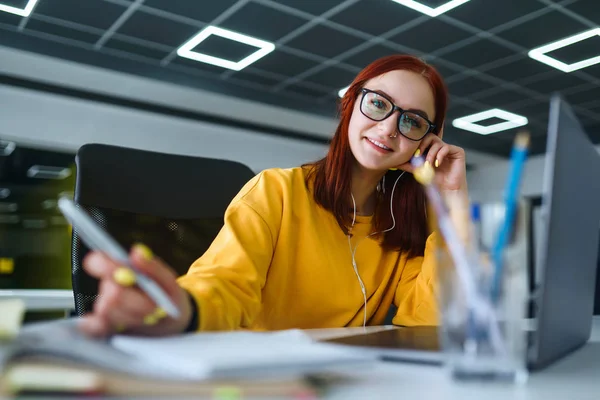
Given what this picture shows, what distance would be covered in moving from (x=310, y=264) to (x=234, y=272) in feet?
0.96

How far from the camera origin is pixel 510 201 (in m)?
0.45

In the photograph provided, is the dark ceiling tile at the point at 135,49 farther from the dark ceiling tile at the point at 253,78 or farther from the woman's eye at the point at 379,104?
the woman's eye at the point at 379,104

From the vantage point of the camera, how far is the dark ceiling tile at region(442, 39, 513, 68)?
14.7ft

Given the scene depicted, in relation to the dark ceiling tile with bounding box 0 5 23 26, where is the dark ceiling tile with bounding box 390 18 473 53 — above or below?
above

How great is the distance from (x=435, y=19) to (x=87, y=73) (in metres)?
3.31

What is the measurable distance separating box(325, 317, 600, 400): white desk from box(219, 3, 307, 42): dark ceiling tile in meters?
3.75

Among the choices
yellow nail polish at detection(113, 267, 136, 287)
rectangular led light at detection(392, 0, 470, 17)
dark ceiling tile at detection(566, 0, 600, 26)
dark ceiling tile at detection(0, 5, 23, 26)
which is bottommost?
yellow nail polish at detection(113, 267, 136, 287)

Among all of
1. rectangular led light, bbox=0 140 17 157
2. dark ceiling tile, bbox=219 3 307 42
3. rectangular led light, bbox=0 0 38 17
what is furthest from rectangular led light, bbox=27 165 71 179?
dark ceiling tile, bbox=219 3 307 42

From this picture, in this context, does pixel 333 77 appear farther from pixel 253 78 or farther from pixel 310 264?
pixel 310 264

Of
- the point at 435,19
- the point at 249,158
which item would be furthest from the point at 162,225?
the point at 249,158

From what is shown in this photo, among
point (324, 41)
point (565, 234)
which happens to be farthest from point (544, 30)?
point (565, 234)

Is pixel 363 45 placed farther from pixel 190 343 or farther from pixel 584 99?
pixel 190 343

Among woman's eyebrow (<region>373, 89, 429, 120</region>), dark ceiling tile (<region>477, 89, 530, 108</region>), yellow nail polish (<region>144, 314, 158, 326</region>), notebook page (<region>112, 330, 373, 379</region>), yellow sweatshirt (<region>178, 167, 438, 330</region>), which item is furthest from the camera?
dark ceiling tile (<region>477, 89, 530, 108</region>)

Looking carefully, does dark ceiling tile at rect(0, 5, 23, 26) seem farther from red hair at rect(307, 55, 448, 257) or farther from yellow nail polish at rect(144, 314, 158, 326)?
yellow nail polish at rect(144, 314, 158, 326)
